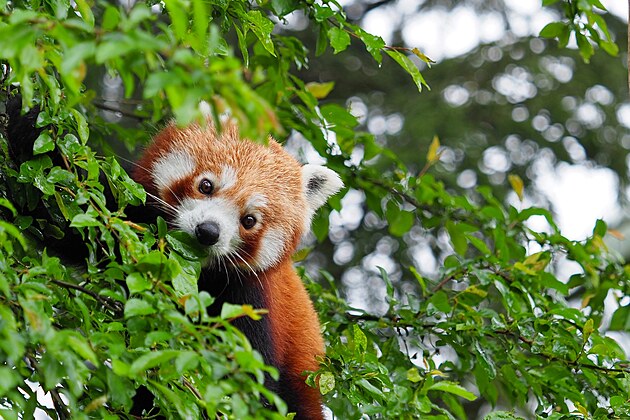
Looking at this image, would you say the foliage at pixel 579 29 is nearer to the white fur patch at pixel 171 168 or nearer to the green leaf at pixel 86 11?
the white fur patch at pixel 171 168

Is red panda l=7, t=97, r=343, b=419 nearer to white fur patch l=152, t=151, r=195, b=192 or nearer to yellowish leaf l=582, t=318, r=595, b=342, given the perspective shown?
white fur patch l=152, t=151, r=195, b=192

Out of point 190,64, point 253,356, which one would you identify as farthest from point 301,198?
point 190,64

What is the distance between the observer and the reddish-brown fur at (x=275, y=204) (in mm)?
3809

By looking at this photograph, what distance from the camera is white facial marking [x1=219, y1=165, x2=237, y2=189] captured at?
12.3ft

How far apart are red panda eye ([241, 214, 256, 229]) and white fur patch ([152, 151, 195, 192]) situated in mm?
321

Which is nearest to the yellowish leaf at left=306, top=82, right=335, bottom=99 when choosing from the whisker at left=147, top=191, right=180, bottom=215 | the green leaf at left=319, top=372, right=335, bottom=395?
the whisker at left=147, top=191, right=180, bottom=215

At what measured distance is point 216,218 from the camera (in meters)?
3.54

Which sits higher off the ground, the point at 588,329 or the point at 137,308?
the point at 137,308

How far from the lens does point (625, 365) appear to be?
3523 millimetres

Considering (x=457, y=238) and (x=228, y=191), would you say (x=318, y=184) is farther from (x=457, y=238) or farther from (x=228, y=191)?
(x=457, y=238)

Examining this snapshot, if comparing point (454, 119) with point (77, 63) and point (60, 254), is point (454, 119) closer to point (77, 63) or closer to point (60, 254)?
point (60, 254)

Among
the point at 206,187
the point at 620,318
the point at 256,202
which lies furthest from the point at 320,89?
the point at 620,318

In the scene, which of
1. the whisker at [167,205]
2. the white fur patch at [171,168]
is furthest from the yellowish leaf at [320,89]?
the whisker at [167,205]

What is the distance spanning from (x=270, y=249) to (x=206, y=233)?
2.12 feet
